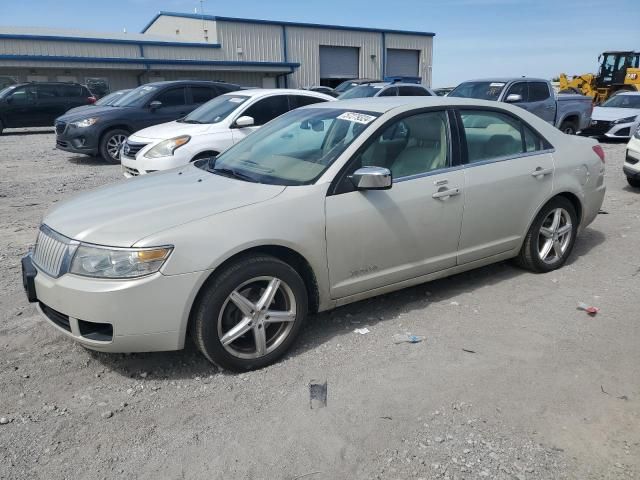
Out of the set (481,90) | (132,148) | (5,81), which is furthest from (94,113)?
(5,81)

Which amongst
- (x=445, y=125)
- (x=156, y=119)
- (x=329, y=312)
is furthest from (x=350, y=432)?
(x=156, y=119)

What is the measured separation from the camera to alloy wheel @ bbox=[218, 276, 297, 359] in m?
3.25

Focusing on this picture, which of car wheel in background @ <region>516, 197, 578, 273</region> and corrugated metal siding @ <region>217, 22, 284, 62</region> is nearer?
car wheel in background @ <region>516, 197, 578, 273</region>

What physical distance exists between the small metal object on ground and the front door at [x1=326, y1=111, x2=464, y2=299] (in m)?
0.65

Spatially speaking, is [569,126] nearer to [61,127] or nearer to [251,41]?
[61,127]

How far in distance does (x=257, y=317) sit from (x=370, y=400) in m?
0.83

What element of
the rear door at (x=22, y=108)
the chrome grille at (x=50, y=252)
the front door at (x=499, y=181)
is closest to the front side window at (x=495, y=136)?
the front door at (x=499, y=181)

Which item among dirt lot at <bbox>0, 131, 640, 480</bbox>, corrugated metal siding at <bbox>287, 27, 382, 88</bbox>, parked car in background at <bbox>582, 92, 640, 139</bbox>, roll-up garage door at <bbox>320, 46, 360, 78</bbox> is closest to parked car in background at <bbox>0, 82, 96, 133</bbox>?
dirt lot at <bbox>0, 131, 640, 480</bbox>

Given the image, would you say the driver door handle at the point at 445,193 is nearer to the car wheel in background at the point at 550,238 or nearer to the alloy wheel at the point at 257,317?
the car wheel in background at the point at 550,238

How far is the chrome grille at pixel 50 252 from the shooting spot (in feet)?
10.3

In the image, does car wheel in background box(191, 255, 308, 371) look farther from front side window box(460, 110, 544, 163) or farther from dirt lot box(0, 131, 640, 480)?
front side window box(460, 110, 544, 163)

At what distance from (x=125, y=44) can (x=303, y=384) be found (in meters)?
31.9

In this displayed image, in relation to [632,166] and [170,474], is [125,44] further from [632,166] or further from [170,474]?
[170,474]

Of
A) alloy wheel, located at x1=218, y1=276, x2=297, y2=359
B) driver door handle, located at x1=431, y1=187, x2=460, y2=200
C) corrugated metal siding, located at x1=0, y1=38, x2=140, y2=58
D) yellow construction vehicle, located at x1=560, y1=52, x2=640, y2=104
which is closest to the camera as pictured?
alloy wheel, located at x1=218, y1=276, x2=297, y2=359
